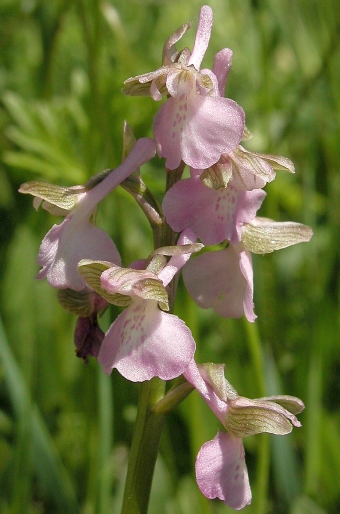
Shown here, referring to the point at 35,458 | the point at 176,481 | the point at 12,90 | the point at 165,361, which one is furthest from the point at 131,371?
the point at 12,90

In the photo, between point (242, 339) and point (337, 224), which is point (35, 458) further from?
point (337, 224)

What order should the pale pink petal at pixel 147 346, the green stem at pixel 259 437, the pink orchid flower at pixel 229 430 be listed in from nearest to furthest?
the pale pink petal at pixel 147 346
the pink orchid flower at pixel 229 430
the green stem at pixel 259 437

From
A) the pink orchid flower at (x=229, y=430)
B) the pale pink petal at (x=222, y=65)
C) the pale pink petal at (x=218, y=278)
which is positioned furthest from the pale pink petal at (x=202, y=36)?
the pink orchid flower at (x=229, y=430)

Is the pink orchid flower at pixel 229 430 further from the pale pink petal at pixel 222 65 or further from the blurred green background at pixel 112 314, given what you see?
the blurred green background at pixel 112 314

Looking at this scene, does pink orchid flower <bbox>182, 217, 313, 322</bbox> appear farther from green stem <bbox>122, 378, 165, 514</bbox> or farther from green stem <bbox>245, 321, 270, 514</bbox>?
green stem <bbox>245, 321, 270, 514</bbox>

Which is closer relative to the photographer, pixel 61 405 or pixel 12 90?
pixel 61 405

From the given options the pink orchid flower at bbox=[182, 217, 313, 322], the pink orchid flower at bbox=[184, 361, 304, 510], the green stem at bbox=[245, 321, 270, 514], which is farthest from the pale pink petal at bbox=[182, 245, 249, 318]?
the green stem at bbox=[245, 321, 270, 514]
